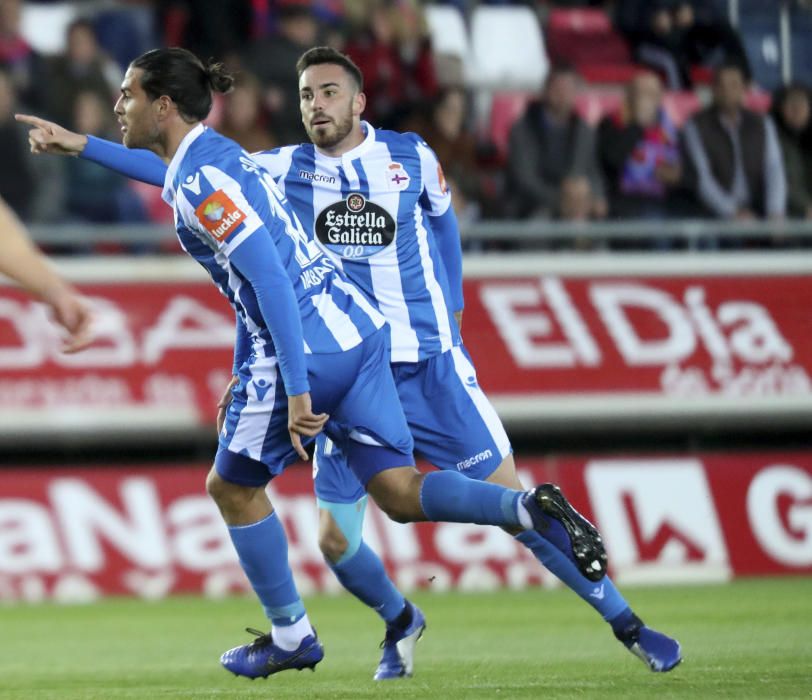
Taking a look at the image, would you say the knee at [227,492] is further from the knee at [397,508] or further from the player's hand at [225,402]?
the knee at [397,508]

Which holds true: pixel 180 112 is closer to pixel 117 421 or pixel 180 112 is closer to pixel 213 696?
pixel 213 696

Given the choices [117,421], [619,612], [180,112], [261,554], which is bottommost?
[117,421]

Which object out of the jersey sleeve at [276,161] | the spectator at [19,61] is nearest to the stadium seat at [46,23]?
the spectator at [19,61]

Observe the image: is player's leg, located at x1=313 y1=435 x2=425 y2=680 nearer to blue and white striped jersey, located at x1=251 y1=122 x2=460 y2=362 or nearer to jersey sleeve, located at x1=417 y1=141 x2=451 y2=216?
blue and white striped jersey, located at x1=251 y1=122 x2=460 y2=362

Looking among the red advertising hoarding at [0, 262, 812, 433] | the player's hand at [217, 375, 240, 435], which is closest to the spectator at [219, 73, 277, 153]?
the red advertising hoarding at [0, 262, 812, 433]

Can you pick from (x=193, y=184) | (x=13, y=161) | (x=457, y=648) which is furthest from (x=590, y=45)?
(x=193, y=184)

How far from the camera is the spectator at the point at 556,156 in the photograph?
1220 cm

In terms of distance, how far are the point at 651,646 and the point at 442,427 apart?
1173mm

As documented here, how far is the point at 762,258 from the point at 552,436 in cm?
215

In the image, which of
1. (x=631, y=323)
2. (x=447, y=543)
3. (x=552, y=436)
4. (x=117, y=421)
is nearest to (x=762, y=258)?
(x=631, y=323)

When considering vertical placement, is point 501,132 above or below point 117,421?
above

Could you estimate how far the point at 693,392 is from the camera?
12.3m

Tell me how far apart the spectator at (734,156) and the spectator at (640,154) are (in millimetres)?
202

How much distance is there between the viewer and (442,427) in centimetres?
655
